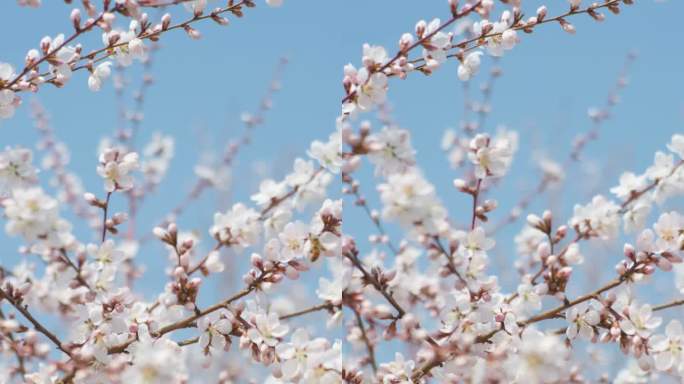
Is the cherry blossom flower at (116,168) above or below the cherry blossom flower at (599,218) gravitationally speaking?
below

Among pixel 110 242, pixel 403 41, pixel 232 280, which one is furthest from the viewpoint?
pixel 232 280

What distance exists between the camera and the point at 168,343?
1.36m

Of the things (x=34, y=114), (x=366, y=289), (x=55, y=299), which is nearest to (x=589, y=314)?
(x=366, y=289)

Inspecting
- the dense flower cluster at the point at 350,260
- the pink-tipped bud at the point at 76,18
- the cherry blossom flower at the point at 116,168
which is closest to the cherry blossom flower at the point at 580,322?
the dense flower cluster at the point at 350,260

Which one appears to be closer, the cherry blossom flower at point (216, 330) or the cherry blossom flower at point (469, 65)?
the cherry blossom flower at point (216, 330)

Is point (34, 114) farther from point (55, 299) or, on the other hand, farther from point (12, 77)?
point (12, 77)

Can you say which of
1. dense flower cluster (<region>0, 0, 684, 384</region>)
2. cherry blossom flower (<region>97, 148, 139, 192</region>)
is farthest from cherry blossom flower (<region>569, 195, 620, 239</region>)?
cherry blossom flower (<region>97, 148, 139, 192</region>)

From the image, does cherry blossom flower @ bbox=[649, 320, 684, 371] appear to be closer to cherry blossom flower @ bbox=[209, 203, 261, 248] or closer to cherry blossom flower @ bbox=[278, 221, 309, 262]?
cherry blossom flower @ bbox=[278, 221, 309, 262]

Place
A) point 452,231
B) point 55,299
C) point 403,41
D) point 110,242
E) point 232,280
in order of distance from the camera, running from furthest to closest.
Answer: point 232,280, point 55,299, point 110,242, point 403,41, point 452,231

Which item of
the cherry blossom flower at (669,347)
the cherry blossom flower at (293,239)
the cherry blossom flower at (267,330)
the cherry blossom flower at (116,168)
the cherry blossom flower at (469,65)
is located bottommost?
the cherry blossom flower at (267,330)

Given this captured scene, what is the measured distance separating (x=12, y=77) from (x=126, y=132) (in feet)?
5.59

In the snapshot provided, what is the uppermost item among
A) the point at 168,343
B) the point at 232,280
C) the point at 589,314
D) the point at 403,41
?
the point at 232,280

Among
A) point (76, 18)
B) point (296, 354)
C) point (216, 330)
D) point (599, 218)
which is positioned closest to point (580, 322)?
point (599, 218)

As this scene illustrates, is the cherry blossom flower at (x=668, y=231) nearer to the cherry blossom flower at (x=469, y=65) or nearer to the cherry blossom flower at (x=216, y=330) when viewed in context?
the cherry blossom flower at (x=469, y=65)
